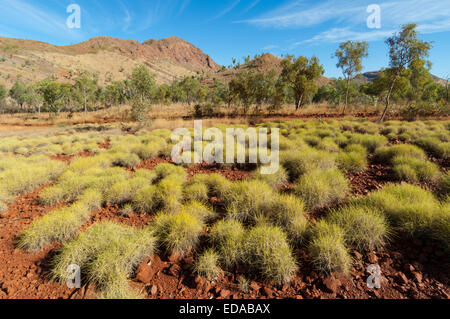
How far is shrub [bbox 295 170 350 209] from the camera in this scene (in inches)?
139

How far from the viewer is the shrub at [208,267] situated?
220 centimetres

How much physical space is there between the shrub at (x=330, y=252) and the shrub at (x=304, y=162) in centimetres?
253

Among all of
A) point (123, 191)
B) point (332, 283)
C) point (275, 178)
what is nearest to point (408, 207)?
point (332, 283)

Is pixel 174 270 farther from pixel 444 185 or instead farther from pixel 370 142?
pixel 370 142

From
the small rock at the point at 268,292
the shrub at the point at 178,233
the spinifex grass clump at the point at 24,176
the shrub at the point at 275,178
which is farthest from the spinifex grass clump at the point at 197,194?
the spinifex grass clump at the point at 24,176

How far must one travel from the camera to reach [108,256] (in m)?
2.24

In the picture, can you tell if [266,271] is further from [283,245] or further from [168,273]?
[168,273]

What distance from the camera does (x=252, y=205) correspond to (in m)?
3.35

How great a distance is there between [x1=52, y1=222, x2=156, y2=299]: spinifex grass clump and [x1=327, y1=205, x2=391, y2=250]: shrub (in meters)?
2.85

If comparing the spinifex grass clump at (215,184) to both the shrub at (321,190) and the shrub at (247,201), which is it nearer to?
the shrub at (247,201)

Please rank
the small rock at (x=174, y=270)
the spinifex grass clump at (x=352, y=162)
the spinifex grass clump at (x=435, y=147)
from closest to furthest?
the small rock at (x=174, y=270), the spinifex grass clump at (x=352, y=162), the spinifex grass clump at (x=435, y=147)

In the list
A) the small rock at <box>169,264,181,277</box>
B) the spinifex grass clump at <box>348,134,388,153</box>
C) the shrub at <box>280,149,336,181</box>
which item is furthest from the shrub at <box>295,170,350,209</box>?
the spinifex grass clump at <box>348,134,388,153</box>
